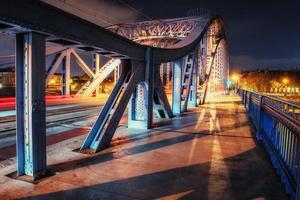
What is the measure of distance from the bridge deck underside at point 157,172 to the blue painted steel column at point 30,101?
1.23 feet

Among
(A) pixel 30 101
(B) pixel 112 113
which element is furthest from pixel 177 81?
(A) pixel 30 101

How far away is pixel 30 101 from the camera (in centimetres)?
433

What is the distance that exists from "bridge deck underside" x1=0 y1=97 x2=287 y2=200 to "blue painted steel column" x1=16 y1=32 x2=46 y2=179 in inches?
14.8

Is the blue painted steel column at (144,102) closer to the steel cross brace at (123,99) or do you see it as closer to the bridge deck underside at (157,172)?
the steel cross brace at (123,99)

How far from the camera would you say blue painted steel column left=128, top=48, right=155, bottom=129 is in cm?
912

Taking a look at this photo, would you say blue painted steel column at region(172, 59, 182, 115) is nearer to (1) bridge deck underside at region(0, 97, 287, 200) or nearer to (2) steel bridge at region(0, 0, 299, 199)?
(2) steel bridge at region(0, 0, 299, 199)

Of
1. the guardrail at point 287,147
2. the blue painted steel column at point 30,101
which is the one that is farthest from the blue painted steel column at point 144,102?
the blue painted steel column at point 30,101

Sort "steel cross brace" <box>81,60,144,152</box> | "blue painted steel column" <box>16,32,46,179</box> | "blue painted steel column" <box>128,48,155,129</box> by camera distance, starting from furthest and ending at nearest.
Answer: "blue painted steel column" <box>128,48,155,129</box>
"steel cross brace" <box>81,60,144,152</box>
"blue painted steel column" <box>16,32,46,179</box>

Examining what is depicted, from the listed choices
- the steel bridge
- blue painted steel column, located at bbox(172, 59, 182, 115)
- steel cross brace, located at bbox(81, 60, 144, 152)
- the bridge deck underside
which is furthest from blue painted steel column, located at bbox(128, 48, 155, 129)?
blue painted steel column, located at bbox(172, 59, 182, 115)

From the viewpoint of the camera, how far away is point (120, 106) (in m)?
7.11

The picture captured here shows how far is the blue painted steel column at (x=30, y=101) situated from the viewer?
428cm

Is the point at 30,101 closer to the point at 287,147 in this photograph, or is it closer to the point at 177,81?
the point at 287,147

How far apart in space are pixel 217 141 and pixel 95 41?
454 cm

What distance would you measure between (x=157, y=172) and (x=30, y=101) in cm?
263
